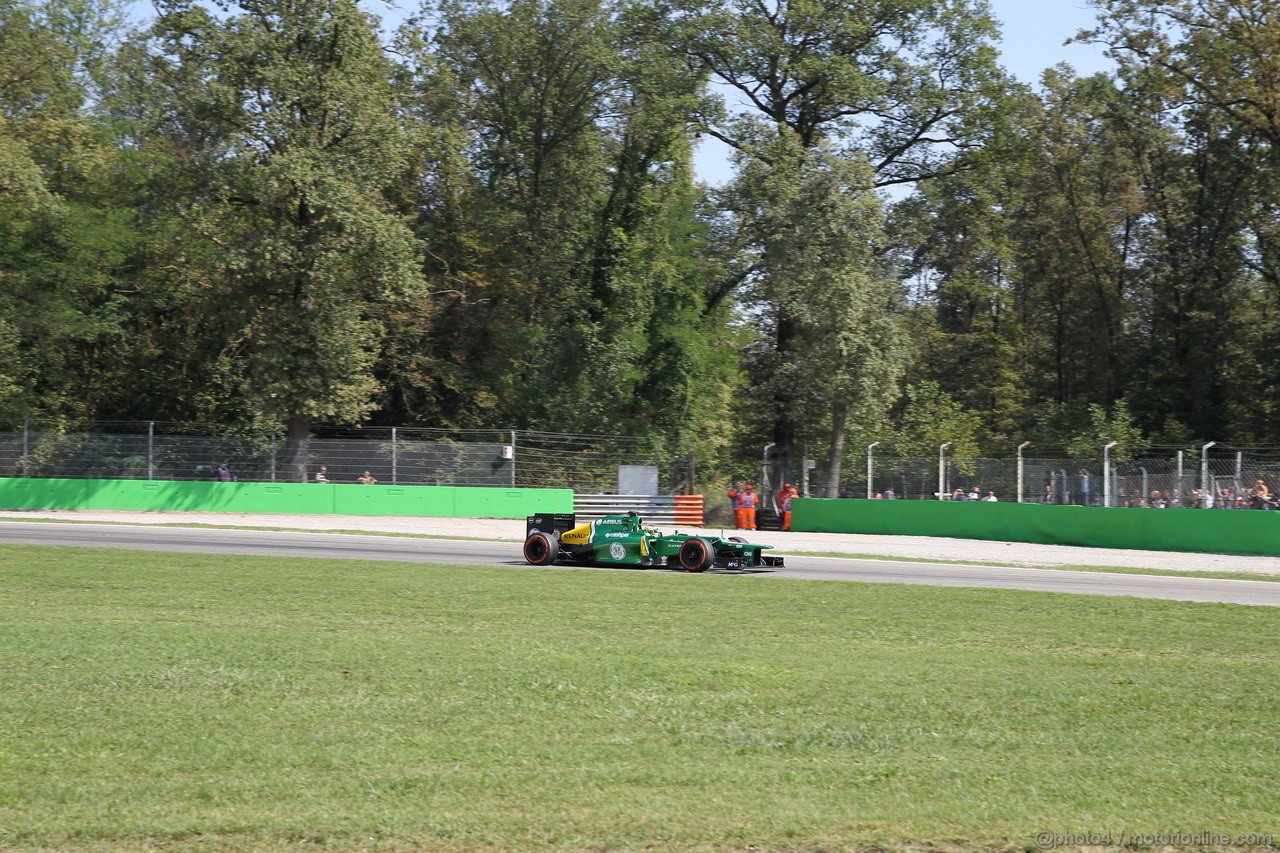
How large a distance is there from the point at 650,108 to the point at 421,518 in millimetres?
17854

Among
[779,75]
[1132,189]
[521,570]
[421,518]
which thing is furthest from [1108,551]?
[1132,189]

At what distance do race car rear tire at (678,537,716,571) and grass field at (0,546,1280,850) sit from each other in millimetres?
6423

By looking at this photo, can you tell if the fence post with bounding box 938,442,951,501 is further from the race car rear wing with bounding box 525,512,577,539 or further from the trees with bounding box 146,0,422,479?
the trees with bounding box 146,0,422,479

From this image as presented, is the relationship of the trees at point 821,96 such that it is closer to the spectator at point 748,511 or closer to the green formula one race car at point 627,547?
the spectator at point 748,511

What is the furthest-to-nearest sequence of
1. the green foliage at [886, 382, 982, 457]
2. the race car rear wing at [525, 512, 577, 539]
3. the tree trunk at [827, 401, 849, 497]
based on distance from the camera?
the green foliage at [886, 382, 982, 457] < the tree trunk at [827, 401, 849, 497] < the race car rear wing at [525, 512, 577, 539]

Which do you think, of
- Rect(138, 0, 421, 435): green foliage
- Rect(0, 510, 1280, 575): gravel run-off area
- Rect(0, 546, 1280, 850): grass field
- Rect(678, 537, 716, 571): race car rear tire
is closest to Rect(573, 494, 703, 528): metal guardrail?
Rect(0, 510, 1280, 575): gravel run-off area

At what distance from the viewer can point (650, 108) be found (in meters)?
47.3

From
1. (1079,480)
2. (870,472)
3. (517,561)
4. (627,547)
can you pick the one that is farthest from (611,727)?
(870,472)

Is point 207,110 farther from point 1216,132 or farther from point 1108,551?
point 1216,132

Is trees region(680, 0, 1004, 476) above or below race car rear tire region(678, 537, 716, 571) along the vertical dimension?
above

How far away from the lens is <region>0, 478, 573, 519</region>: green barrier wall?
131 feet

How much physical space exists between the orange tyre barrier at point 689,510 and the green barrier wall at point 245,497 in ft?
22.3

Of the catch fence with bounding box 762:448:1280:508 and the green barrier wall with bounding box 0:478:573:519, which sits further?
the green barrier wall with bounding box 0:478:573:519

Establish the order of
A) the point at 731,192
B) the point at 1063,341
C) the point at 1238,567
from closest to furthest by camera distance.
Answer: the point at 1238,567, the point at 731,192, the point at 1063,341
